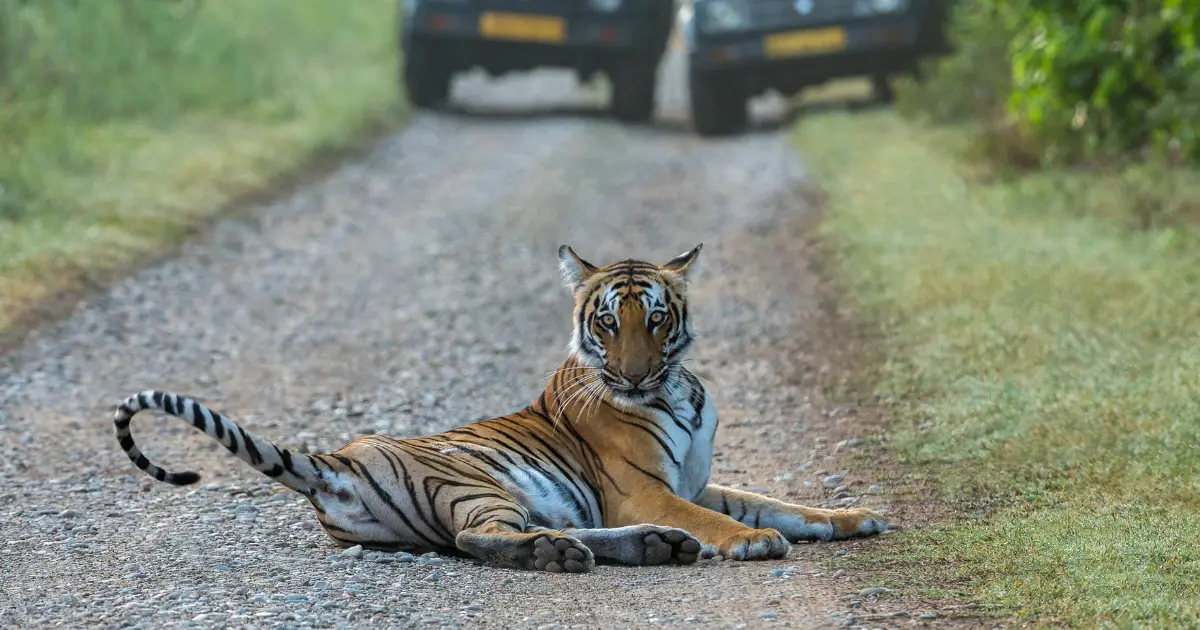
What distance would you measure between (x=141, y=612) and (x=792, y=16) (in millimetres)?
13288

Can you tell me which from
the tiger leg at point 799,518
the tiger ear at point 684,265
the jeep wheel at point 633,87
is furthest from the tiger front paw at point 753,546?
the jeep wheel at point 633,87

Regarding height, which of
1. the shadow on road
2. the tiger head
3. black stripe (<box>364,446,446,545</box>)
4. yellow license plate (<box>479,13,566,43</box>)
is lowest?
black stripe (<box>364,446,446,545</box>)

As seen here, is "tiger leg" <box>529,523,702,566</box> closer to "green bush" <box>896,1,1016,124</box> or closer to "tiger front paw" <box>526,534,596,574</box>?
"tiger front paw" <box>526,534,596,574</box>

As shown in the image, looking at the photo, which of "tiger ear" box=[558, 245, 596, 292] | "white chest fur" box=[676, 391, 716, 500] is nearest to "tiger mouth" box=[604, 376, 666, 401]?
"white chest fur" box=[676, 391, 716, 500]

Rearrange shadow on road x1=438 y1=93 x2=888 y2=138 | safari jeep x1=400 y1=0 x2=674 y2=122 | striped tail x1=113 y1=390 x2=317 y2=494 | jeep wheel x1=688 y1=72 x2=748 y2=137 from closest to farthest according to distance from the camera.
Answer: striped tail x1=113 y1=390 x2=317 y2=494 < jeep wheel x1=688 y1=72 x2=748 y2=137 < safari jeep x1=400 y1=0 x2=674 y2=122 < shadow on road x1=438 y1=93 x2=888 y2=138

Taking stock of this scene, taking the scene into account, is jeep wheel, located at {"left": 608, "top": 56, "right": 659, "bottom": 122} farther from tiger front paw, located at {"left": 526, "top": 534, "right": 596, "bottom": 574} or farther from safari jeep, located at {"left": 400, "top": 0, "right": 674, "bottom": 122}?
tiger front paw, located at {"left": 526, "top": 534, "right": 596, "bottom": 574}

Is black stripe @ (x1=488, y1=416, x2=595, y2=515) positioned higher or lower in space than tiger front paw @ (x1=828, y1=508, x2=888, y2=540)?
higher

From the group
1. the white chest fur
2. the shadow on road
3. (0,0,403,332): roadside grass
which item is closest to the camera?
the white chest fur

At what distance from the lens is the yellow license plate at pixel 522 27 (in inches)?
731

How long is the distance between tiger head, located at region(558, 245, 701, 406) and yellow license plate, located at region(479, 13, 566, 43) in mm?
12710

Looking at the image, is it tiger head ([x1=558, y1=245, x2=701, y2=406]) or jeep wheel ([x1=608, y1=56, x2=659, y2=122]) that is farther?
jeep wheel ([x1=608, y1=56, x2=659, y2=122])

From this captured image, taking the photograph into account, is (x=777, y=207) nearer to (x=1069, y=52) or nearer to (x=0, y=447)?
(x=1069, y=52)

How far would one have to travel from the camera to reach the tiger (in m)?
5.42

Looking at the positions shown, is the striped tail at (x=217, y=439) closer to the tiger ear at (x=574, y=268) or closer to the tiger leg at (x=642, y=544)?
the tiger leg at (x=642, y=544)
